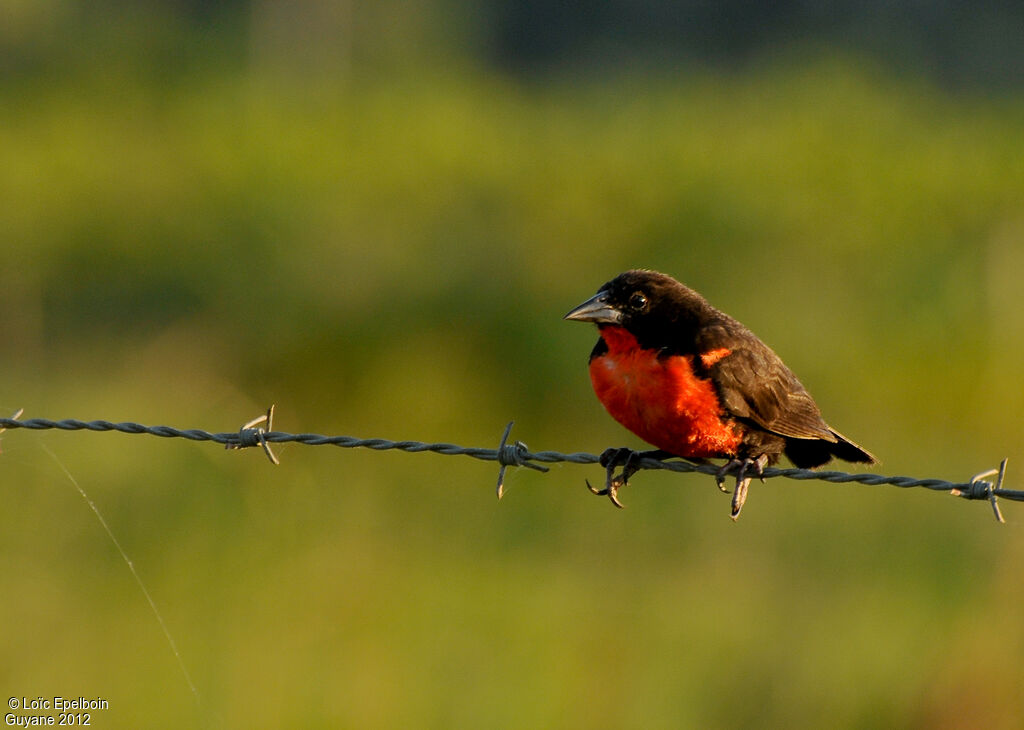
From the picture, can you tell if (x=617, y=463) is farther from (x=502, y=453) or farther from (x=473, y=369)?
(x=473, y=369)

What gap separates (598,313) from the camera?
4922 mm

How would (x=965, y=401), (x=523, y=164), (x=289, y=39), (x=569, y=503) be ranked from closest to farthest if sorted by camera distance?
(x=569, y=503), (x=965, y=401), (x=523, y=164), (x=289, y=39)

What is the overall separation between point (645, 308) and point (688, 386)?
389 millimetres

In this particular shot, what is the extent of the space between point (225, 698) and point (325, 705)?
1.35 feet

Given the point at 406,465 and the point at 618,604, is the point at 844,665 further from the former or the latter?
the point at 406,465

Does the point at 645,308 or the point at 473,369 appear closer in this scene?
the point at 645,308

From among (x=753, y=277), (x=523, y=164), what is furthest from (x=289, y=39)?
(x=753, y=277)

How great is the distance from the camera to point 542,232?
43.3ft

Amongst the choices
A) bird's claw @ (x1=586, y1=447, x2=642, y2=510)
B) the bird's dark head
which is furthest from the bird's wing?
bird's claw @ (x1=586, y1=447, x2=642, y2=510)

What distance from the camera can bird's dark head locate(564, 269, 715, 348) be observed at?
16.1 ft

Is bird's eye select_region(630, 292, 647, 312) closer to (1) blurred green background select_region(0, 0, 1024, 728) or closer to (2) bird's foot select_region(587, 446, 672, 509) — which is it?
(2) bird's foot select_region(587, 446, 672, 509)

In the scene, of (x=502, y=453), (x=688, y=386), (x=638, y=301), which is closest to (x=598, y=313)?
(x=638, y=301)

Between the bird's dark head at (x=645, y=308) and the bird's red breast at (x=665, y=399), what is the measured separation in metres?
0.09

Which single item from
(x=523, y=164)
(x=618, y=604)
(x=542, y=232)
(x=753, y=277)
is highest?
(x=523, y=164)
